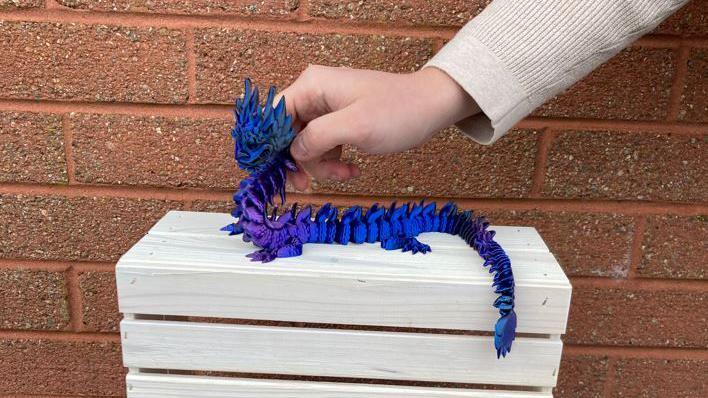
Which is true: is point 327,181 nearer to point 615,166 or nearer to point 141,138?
point 141,138

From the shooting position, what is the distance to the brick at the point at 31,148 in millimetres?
1070

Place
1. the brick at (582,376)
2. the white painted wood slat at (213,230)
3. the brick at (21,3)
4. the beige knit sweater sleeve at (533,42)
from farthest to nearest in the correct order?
the brick at (582,376) < the brick at (21,3) < the white painted wood slat at (213,230) < the beige knit sweater sleeve at (533,42)

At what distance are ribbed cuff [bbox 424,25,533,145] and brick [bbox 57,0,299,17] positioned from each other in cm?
42

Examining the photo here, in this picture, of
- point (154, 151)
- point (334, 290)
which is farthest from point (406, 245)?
point (154, 151)

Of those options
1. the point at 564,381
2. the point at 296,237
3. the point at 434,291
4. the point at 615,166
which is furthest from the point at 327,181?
the point at 564,381

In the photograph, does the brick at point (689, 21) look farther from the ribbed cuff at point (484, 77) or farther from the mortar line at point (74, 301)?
the mortar line at point (74, 301)

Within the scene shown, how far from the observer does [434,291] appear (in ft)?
2.39

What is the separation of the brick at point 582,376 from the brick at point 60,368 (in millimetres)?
1021

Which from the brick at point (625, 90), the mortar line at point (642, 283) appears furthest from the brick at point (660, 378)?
the brick at point (625, 90)

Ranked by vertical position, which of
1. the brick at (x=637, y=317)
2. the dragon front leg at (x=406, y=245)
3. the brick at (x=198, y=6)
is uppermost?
the brick at (x=198, y=6)

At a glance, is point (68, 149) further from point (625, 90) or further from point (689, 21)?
point (689, 21)

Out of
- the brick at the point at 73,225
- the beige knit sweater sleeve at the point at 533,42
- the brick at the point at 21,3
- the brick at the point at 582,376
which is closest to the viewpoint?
the beige knit sweater sleeve at the point at 533,42

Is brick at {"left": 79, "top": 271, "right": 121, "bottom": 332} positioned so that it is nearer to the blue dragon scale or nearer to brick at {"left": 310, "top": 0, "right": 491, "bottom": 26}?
the blue dragon scale

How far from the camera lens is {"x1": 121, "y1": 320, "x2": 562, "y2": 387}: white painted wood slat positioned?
751 mm
